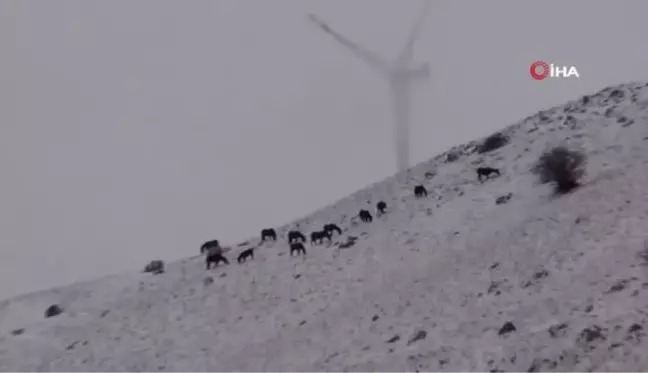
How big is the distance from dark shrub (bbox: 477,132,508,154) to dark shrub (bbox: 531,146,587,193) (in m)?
7.74

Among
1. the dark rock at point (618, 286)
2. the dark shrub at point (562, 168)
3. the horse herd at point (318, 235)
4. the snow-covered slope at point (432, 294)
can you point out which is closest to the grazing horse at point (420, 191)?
the horse herd at point (318, 235)

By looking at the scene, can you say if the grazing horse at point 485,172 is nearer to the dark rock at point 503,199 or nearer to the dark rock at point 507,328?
Answer: the dark rock at point 503,199

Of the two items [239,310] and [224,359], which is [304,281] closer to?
[239,310]

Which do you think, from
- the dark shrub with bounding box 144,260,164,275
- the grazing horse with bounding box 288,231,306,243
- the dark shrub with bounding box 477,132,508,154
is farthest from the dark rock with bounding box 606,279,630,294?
the dark shrub with bounding box 144,260,164,275

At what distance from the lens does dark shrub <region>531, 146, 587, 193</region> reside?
100ft

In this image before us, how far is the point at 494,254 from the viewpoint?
26.6 metres

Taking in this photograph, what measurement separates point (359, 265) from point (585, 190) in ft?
29.9

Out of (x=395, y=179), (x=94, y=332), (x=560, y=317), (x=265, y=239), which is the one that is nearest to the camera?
(x=560, y=317)

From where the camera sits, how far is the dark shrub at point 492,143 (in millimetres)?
42125

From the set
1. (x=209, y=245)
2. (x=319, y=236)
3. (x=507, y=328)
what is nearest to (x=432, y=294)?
(x=507, y=328)

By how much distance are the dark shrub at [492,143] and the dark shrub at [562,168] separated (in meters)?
7.74

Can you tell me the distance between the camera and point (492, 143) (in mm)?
42531

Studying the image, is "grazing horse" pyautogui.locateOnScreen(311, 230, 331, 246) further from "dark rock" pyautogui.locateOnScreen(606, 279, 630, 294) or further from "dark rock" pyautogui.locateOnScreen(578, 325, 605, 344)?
"dark rock" pyautogui.locateOnScreen(578, 325, 605, 344)

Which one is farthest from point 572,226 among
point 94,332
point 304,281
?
point 94,332
